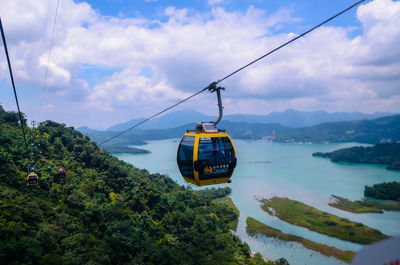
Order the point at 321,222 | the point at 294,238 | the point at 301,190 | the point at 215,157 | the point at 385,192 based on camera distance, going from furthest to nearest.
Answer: the point at 301,190, the point at 385,192, the point at 321,222, the point at 294,238, the point at 215,157

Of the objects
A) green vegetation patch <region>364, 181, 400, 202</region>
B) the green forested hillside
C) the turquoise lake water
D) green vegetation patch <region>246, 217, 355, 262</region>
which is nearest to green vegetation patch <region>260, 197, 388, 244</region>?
the turquoise lake water

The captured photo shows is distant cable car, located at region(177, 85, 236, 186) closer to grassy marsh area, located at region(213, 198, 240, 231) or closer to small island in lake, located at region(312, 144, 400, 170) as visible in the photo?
A: grassy marsh area, located at region(213, 198, 240, 231)

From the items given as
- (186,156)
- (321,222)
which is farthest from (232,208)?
(186,156)

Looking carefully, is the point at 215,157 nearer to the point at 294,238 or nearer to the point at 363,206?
the point at 294,238

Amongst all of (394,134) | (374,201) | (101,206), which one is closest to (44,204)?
(101,206)

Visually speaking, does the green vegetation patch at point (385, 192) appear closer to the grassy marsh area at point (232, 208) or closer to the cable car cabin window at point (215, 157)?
the grassy marsh area at point (232, 208)

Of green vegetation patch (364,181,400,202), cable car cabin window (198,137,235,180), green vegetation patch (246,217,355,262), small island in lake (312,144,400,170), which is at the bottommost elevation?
green vegetation patch (246,217,355,262)

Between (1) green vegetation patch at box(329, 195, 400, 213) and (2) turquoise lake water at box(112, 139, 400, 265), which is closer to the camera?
(2) turquoise lake water at box(112, 139, 400, 265)

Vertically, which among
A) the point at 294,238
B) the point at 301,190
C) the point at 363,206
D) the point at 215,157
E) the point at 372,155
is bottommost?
the point at 294,238
